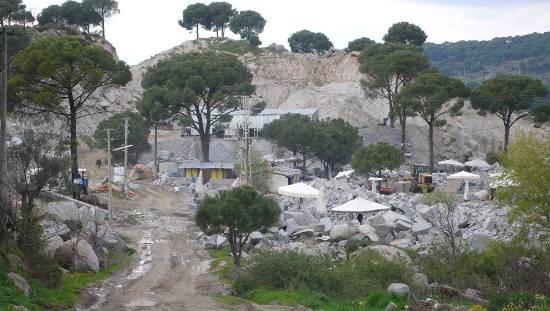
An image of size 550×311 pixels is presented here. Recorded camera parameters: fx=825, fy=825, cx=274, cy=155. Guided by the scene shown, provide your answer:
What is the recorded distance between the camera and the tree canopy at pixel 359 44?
123300 mm

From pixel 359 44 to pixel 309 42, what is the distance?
50.7 ft

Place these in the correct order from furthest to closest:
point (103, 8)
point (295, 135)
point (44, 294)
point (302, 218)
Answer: point (103, 8) → point (295, 135) → point (302, 218) → point (44, 294)

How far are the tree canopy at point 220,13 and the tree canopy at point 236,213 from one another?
98.7 meters

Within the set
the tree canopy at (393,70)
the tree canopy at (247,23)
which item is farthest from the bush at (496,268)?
the tree canopy at (247,23)

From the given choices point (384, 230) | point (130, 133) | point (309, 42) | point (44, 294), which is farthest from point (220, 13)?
point (44, 294)

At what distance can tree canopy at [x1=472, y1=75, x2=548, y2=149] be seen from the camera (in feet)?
230

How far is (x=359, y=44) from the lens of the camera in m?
126

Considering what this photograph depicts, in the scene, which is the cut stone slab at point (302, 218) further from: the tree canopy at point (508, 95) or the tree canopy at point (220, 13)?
the tree canopy at point (220, 13)

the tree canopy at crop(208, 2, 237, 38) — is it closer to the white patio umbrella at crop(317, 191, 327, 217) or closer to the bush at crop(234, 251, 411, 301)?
the white patio umbrella at crop(317, 191, 327, 217)

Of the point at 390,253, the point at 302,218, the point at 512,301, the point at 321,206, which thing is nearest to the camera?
the point at 512,301

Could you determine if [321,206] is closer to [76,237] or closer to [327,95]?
[76,237]

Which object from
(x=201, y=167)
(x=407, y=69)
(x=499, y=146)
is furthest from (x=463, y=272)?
(x=499, y=146)

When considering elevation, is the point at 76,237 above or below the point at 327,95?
below

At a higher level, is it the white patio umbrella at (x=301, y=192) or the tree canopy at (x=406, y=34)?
the tree canopy at (x=406, y=34)
